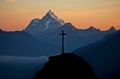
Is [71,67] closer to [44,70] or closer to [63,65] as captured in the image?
[63,65]

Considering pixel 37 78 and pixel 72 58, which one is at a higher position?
pixel 72 58

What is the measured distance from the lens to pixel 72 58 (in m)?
52.9

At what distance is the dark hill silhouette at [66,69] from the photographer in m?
50.5

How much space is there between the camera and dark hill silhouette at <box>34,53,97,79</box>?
5047cm

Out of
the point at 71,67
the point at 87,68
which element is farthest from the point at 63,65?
the point at 87,68

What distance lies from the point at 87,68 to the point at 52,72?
21.8 ft

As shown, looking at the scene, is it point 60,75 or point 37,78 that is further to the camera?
point 37,78

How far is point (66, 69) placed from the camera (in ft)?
166

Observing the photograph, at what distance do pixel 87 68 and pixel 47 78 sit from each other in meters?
7.69

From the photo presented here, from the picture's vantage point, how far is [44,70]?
53406mm

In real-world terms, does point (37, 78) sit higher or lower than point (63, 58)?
lower

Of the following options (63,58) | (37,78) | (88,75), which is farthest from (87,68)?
(37,78)

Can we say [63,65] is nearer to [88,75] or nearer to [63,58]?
[63,58]

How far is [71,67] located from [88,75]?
12.3 ft
